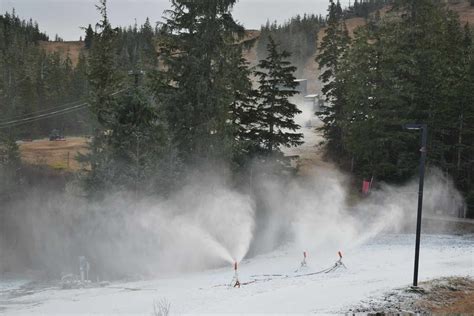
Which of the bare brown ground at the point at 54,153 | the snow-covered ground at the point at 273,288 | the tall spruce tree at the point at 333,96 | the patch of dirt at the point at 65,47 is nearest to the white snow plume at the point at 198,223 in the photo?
the snow-covered ground at the point at 273,288

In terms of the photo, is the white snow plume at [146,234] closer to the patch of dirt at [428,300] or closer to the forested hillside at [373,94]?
the forested hillside at [373,94]

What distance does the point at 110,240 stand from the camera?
2567 centimetres

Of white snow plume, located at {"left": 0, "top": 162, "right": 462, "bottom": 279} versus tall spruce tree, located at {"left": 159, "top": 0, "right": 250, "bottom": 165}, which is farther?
tall spruce tree, located at {"left": 159, "top": 0, "right": 250, "bottom": 165}

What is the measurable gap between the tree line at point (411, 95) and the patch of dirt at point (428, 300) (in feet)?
54.9

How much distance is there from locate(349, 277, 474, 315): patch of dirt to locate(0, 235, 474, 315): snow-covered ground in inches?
24.3

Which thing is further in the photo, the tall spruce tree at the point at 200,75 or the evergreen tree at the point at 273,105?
the evergreen tree at the point at 273,105

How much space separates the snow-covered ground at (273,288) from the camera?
16.2 meters

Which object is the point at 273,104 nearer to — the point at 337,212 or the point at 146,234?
the point at 337,212

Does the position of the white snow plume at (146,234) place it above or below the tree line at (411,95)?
below

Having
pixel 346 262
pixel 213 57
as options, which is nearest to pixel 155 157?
pixel 213 57

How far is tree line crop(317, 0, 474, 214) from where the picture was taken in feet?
110

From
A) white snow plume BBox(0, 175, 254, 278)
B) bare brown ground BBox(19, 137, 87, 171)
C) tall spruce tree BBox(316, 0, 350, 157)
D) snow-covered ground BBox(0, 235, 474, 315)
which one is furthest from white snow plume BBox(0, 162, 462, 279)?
bare brown ground BBox(19, 137, 87, 171)

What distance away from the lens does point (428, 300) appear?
16031 millimetres

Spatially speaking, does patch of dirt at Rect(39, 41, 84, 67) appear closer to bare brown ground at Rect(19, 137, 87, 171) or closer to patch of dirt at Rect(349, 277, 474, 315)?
bare brown ground at Rect(19, 137, 87, 171)
